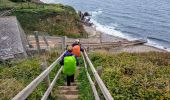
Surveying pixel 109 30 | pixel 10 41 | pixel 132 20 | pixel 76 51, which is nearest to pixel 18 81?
pixel 76 51

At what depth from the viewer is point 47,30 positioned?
48969 millimetres

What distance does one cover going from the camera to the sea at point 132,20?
6265 cm

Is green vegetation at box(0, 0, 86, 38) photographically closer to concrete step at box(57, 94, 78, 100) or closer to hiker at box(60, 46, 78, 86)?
hiker at box(60, 46, 78, 86)

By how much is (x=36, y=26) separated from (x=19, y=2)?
14606mm

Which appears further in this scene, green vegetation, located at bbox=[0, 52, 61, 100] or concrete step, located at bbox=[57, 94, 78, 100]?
concrete step, located at bbox=[57, 94, 78, 100]

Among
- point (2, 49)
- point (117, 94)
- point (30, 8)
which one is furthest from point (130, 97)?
point (30, 8)

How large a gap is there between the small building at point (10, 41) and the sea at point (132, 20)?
33805 mm

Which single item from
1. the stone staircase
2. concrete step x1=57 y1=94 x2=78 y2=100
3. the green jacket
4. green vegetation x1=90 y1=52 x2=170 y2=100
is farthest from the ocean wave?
concrete step x1=57 y1=94 x2=78 y2=100

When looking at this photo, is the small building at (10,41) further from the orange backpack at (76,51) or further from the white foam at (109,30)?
the white foam at (109,30)

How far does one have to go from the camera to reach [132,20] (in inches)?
3095

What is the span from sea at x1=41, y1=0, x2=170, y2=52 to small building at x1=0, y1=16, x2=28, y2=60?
33.8 metres

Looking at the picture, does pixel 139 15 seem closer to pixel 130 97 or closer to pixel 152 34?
pixel 152 34

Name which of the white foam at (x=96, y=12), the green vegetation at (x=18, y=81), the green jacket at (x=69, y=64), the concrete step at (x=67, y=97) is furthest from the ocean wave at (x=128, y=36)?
the concrete step at (x=67, y=97)

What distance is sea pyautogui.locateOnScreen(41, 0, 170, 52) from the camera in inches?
2466
